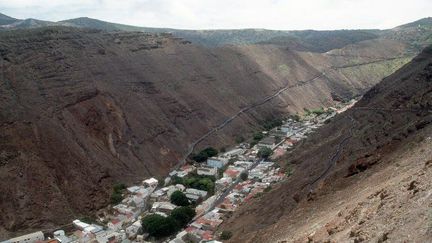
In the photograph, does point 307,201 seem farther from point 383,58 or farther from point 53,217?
point 383,58

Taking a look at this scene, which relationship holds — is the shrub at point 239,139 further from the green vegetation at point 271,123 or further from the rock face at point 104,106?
the green vegetation at point 271,123

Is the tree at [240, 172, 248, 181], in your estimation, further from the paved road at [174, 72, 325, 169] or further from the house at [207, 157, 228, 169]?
the paved road at [174, 72, 325, 169]

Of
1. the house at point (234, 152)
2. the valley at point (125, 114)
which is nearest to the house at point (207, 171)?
the valley at point (125, 114)

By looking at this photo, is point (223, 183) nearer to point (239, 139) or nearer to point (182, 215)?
point (182, 215)

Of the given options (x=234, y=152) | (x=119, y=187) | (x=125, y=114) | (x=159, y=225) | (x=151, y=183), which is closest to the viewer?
(x=159, y=225)

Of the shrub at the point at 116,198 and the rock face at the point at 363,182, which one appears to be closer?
the rock face at the point at 363,182

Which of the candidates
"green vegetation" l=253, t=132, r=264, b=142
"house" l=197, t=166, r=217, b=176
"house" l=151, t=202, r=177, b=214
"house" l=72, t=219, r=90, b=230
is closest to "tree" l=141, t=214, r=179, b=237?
"house" l=151, t=202, r=177, b=214

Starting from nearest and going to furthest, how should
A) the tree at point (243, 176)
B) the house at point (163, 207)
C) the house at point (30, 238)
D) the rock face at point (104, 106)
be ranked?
the house at point (30, 238), the rock face at point (104, 106), the house at point (163, 207), the tree at point (243, 176)

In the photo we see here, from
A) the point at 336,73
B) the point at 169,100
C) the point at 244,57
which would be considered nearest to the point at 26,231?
the point at 169,100

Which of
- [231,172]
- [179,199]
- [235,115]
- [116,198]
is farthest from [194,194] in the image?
[235,115]
